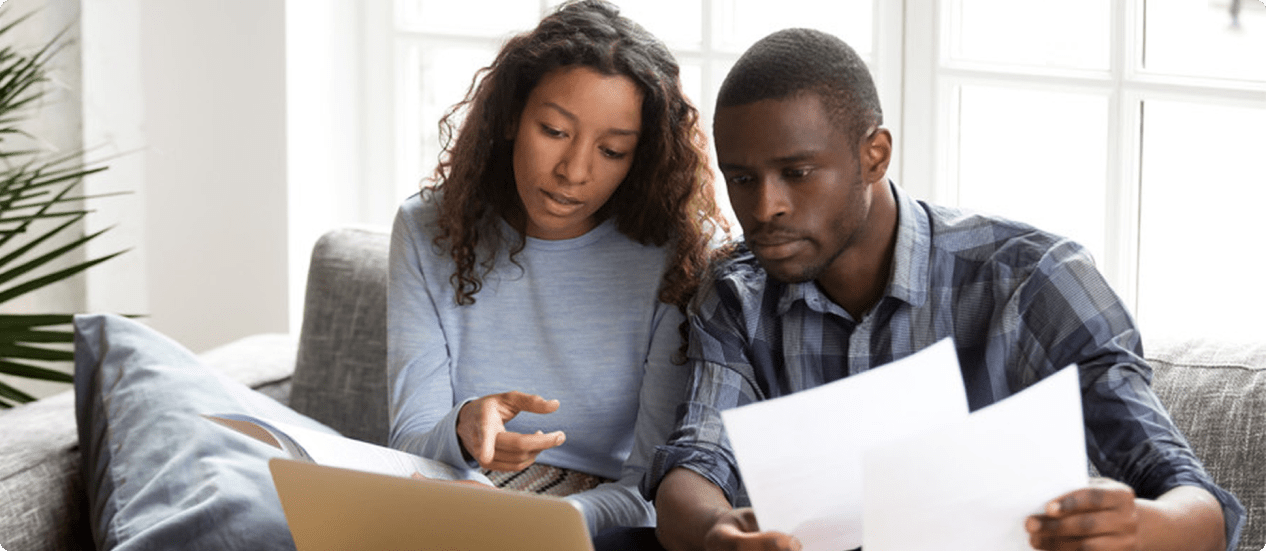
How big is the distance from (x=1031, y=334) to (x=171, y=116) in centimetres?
195

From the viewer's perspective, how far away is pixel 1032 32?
7.25 feet

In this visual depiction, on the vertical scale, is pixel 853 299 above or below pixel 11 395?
above

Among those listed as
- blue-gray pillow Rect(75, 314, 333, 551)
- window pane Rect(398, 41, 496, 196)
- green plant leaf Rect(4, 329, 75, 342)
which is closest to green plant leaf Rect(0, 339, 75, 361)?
green plant leaf Rect(4, 329, 75, 342)

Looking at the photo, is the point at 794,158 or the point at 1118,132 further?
the point at 1118,132

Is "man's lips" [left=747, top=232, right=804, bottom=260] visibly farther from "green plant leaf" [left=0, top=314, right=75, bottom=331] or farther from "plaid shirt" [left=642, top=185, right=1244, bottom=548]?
"green plant leaf" [left=0, top=314, right=75, bottom=331]

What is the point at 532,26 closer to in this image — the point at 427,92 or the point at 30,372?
the point at 427,92

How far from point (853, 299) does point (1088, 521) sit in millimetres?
461

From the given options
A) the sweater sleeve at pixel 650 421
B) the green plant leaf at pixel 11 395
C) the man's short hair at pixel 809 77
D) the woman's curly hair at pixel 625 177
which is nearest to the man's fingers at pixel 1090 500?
the man's short hair at pixel 809 77

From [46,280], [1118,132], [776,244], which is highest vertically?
[1118,132]

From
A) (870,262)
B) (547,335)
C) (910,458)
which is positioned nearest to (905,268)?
(870,262)

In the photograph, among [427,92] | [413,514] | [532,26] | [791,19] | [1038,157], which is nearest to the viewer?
[413,514]

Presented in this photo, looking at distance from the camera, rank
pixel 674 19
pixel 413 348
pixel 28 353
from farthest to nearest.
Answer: pixel 674 19 → pixel 28 353 → pixel 413 348

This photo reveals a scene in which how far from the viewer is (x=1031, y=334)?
4.74 ft

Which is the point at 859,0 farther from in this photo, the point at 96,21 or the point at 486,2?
the point at 96,21
